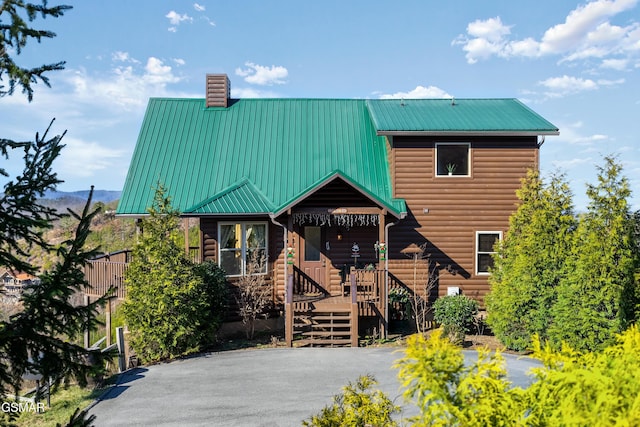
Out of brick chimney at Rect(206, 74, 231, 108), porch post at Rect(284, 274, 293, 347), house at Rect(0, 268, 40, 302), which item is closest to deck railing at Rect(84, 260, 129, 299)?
house at Rect(0, 268, 40, 302)

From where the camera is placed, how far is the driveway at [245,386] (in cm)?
864

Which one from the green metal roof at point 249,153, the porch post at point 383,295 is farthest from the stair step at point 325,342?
the green metal roof at point 249,153

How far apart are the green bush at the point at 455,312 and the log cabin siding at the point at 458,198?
1.46m

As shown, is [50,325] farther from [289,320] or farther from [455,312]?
[455,312]

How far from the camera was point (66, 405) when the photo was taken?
9789mm

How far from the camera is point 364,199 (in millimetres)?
14672

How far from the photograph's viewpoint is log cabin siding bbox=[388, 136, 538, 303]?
628 inches

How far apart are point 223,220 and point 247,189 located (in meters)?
1.41

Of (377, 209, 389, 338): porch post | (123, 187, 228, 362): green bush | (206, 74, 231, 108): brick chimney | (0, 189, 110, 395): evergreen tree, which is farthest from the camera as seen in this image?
(206, 74, 231, 108): brick chimney

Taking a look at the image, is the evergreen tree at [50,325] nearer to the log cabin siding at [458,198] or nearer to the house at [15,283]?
the house at [15,283]

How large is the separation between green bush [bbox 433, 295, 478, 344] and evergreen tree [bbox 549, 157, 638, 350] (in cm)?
326

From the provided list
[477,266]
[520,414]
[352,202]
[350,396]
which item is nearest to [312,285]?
[352,202]

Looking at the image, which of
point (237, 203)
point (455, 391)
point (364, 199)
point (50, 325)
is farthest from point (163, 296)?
point (455, 391)

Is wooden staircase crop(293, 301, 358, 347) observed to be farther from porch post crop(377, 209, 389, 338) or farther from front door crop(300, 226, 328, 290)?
front door crop(300, 226, 328, 290)
